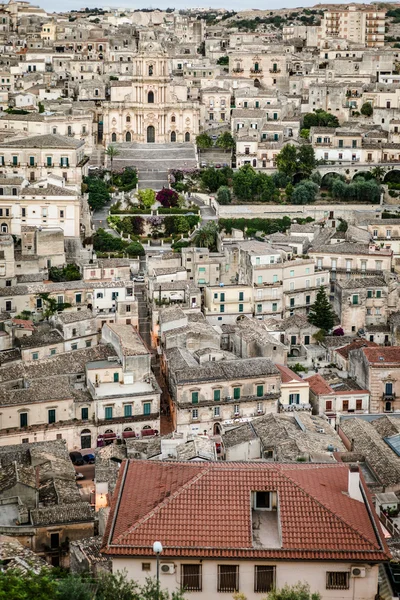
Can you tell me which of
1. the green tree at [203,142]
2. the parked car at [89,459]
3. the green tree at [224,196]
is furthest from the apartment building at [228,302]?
the green tree at [203,142]

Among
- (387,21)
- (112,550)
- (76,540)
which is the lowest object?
(76,540)

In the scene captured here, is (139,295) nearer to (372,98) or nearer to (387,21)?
(372,98)

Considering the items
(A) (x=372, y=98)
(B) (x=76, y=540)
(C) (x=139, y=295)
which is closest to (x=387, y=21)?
(A) (x=372, y=98)

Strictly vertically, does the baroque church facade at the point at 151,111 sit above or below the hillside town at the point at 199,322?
above

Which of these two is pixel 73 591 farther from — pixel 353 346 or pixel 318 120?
pixel 318 120

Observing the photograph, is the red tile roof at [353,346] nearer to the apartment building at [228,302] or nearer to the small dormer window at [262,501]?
the apartment building at [228,302]

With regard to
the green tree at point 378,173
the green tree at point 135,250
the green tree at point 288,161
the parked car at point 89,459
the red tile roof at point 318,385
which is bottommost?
the parked car at point 89,459

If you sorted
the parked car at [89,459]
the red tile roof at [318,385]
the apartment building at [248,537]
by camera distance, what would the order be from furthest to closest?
the red tile roof at [318,385] → the parked car at [89,459] → the apartment building at [248,537]
